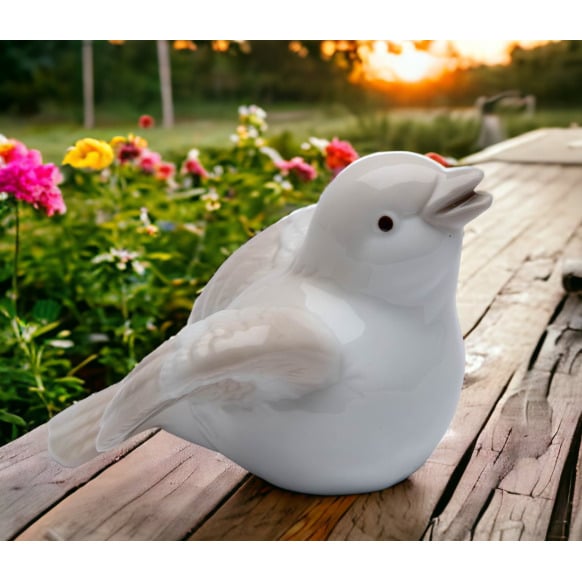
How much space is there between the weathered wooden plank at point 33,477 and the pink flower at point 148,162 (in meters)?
1.66

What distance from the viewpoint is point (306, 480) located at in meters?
1.71

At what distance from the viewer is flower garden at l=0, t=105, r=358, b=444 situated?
2.60 metres

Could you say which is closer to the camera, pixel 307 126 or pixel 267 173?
pixel 267 173

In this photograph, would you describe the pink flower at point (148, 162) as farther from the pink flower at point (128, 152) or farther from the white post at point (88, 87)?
the white post at point (88, 87)

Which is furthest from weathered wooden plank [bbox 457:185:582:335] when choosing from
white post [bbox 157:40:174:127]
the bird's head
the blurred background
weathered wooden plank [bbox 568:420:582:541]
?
white post [bbox 157:40:174:127]

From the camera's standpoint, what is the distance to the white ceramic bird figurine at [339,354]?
4.99 ft

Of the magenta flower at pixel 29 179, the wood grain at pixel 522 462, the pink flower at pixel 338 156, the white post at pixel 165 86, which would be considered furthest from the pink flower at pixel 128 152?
the white post at pixel 165 86

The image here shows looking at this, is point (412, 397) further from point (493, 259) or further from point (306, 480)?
point (493, 259)

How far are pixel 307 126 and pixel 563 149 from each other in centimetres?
330

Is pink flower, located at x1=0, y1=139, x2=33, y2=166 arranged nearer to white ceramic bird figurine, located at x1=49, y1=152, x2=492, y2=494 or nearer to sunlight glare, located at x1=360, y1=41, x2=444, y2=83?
white ceramic bird figurine, located at x1=49, y1=152, x2=492, y2=494

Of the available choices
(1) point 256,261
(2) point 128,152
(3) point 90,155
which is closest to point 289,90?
(2) point 128,152

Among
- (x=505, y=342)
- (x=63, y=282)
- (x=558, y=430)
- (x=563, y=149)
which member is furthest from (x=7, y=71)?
(x=558, y=430)

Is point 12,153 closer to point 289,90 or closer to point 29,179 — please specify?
point 29,179

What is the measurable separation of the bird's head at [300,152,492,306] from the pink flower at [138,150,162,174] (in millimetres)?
2015
